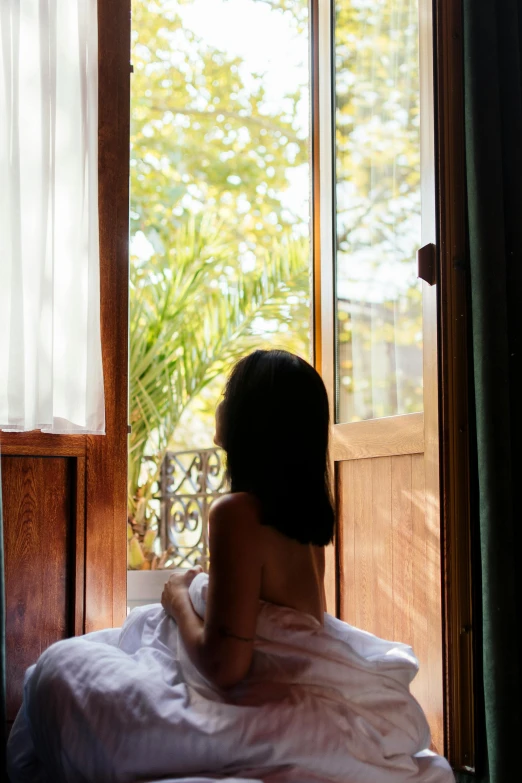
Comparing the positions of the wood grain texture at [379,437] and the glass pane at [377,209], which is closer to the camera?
the wood grain texture at [379,437]

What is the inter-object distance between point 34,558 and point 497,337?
1.25 meters

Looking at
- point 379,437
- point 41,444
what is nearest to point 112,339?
point 41,444

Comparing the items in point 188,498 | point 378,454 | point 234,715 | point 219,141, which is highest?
point 219,141

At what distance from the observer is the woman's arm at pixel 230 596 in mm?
1247

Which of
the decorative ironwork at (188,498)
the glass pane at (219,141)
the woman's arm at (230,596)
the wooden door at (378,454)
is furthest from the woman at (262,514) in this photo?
the glass pane at (219,141)

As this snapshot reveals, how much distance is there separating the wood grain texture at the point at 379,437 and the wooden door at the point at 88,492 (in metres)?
0.70

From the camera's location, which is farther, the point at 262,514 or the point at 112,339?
the point at 112,339

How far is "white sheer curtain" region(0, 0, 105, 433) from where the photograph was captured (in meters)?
1.83

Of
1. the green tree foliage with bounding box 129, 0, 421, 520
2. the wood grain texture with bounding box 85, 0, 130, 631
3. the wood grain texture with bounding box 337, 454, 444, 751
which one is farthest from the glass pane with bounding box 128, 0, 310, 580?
the wood grain texture with bounding box 85, 0, 130, 631

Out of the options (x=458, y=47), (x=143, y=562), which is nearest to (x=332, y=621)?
(x=458, y=47)

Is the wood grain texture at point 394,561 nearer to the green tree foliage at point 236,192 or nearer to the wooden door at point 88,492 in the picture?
the green tree foliage at point 236,192

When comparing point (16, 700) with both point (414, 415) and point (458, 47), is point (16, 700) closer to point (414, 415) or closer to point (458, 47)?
point (414, 415)

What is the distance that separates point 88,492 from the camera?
2023mm

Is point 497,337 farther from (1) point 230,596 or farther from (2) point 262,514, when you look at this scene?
(1) point 230,596
